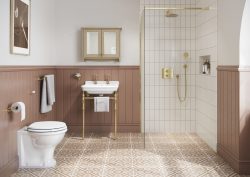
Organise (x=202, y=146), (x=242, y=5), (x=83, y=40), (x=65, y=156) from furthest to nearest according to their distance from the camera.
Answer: (x=83, y=40) < (x=202, y=146) < (x=65, y=156) < (x=242, y=5)

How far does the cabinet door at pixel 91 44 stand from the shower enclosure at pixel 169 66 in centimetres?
76

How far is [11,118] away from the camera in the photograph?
3604 millimetres

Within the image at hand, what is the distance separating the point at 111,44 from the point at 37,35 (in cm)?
135

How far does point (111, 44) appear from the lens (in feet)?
18.2

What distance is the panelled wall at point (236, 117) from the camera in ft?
11.5

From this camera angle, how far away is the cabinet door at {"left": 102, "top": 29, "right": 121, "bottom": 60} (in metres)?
5.52

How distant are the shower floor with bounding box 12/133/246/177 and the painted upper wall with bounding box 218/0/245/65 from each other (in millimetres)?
1217

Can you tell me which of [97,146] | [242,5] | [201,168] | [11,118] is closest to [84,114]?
[97,146]

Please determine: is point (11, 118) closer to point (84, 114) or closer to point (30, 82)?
point (30, 82)

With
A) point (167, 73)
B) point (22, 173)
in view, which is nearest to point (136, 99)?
point (167, 73)

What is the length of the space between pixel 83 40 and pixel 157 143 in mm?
2083

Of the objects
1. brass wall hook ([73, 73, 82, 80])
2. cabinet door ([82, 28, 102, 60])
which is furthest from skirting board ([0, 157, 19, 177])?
cabinet door ([82, 28, 102, 60])

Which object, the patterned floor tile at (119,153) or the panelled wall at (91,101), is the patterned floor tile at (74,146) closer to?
the patterned floor tile at (119,153)

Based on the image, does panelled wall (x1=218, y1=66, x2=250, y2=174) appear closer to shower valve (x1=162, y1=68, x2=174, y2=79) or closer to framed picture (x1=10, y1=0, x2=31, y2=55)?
shower valve (x1=162, y1=68, x2=174, y2=79)
